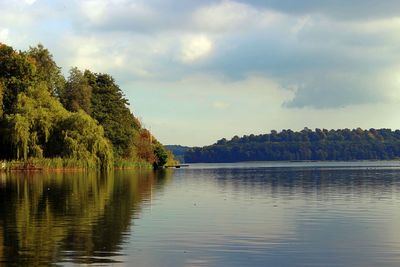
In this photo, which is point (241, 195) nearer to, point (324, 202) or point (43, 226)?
point (324, 202)

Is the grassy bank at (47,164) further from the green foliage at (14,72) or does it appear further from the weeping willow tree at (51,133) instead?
the green foliage at (14,72)

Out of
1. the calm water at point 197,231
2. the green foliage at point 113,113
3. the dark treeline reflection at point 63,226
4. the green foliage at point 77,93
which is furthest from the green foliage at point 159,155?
the calm water at point 197,231

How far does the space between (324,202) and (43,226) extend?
723 inches

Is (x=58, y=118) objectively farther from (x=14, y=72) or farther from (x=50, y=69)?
(x=50, y=69)

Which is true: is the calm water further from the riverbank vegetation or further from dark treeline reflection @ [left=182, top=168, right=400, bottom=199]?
the riverbank vegetation

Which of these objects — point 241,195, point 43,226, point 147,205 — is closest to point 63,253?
point 43,226

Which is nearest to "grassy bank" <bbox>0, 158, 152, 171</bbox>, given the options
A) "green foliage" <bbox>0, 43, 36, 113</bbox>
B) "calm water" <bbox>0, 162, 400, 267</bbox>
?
"green foliage" <bbox>0, 43, 36, 113</bbox>

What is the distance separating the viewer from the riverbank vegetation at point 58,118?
3243 inches

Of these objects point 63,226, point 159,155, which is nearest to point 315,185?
point 63,226

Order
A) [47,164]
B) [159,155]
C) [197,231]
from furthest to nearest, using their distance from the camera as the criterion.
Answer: [159,155], [47,164], [197,231]

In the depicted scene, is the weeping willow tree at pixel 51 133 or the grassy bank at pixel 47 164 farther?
the weeping willow tree at pixel 51 133

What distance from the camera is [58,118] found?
8762 centimetres

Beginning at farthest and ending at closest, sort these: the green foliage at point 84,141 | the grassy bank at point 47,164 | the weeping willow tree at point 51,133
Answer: the green foliage at point 84,141 < the weeping willow tree at point 51,133 < the grassy bank at point 47,164

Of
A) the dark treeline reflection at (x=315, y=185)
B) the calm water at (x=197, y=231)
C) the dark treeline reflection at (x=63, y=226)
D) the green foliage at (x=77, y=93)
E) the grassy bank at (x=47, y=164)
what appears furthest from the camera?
the green foliage at (x=77, y=93)
